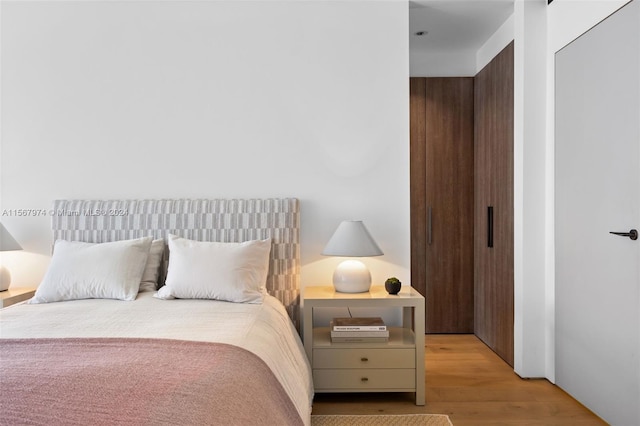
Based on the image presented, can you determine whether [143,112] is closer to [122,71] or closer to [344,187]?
[122,71]

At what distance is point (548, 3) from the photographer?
10.3 feet

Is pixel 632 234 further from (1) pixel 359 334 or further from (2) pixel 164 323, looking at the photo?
(2) pixel 164 323

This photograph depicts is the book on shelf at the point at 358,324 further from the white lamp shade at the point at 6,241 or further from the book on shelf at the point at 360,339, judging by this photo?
the white lamp shade at the point at 6,241

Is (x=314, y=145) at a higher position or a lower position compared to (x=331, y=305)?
higher

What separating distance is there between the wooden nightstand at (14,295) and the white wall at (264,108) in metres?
0.81

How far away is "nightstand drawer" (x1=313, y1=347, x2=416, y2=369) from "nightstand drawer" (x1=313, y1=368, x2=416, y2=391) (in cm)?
3

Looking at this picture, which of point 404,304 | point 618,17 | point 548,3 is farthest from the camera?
point 548,3

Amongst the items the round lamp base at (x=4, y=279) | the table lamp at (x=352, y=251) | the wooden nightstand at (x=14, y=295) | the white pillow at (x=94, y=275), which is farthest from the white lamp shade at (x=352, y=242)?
the round lamp base at (x=4, y=279)

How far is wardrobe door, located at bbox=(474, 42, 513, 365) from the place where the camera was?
347cm

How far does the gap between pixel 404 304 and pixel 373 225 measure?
25.3 inches

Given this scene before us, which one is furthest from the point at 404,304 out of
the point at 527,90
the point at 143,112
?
the point at 143,112

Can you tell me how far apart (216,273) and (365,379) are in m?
1.04

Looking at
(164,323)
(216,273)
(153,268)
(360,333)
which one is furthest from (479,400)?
(153,268)

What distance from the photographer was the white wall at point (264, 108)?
3262 mm
